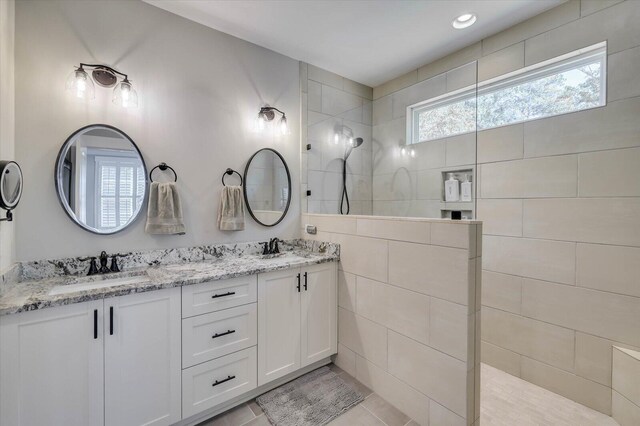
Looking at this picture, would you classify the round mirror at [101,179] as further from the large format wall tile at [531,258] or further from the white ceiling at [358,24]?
the large format wall tile at [531,258]

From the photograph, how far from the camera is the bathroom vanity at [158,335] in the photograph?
4.06ft

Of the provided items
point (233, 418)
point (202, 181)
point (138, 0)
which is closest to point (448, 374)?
point (233, 418)

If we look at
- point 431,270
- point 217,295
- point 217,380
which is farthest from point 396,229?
point 217,380

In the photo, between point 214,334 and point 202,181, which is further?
point 202,181

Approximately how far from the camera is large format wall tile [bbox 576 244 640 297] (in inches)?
64.2

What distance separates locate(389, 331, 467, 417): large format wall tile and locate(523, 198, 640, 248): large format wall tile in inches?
48.5

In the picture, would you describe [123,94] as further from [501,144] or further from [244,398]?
[501,144]

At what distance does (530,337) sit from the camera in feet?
6.72

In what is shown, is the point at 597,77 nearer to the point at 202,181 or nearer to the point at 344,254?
the point at 344,254

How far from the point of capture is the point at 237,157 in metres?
2.36

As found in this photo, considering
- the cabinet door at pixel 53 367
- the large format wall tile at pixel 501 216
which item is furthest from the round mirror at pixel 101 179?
the large format wall tile at pixel 501 216

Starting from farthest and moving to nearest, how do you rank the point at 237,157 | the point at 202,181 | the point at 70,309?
1. the point at 237,157
2. the point at 202,181
3. the point at 70,309

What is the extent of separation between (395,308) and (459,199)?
85 centimetres

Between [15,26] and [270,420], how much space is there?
2767 millimetres
